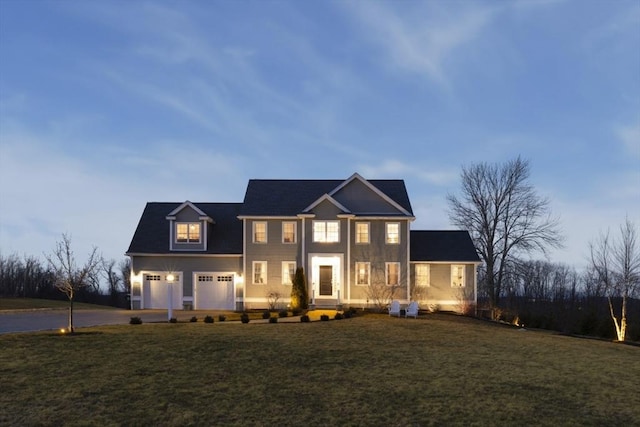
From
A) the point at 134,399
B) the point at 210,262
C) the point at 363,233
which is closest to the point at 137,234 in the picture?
the point at 210,262

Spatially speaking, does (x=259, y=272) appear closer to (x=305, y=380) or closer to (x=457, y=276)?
(x=457, y=276)

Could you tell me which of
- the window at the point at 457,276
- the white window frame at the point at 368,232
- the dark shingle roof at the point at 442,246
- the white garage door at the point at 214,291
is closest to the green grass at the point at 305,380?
the white window frame at the point at 368,232

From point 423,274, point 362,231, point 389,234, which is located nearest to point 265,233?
point 362,231

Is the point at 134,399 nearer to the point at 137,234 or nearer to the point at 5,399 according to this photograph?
the point at 5,399

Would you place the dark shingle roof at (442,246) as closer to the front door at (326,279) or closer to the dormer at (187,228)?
the front door at (326,279)

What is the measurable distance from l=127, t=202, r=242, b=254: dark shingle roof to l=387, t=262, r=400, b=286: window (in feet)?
29.5

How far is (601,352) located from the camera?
1848cm

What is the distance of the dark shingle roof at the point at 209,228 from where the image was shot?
32.4 m

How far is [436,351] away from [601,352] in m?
6.56

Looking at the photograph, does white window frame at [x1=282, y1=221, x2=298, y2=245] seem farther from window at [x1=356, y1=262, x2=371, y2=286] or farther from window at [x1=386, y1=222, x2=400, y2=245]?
window at [x1=386, y1=222, x2=400, y2=245]

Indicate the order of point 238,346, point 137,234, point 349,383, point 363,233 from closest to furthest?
point 349,383
point 238,346
point 363,233
point 137,234

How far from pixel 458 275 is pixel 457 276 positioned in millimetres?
95

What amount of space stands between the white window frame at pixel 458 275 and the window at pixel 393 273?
11.9 feet

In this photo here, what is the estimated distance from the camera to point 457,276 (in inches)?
1271
